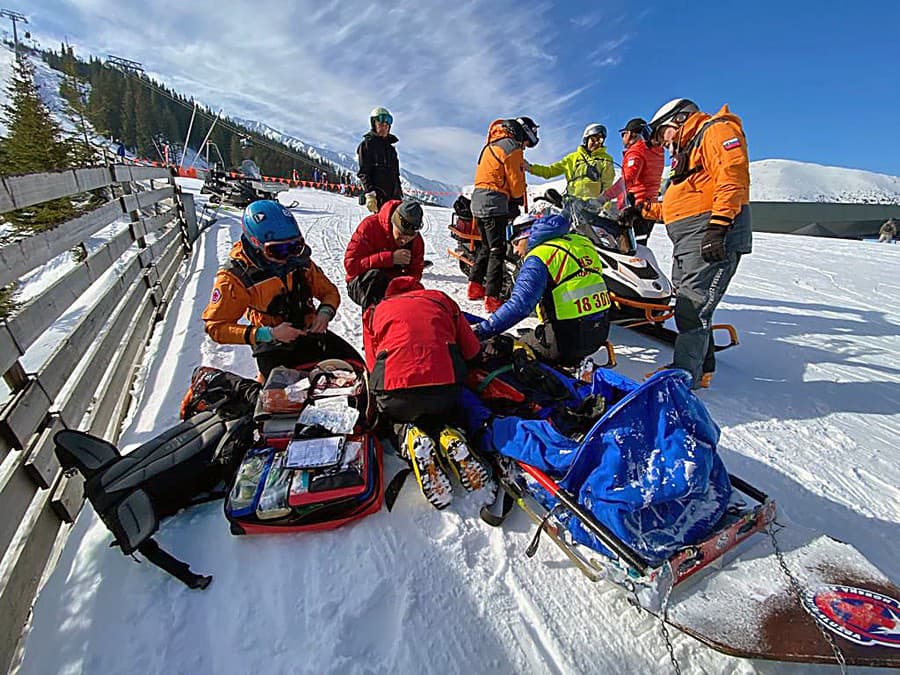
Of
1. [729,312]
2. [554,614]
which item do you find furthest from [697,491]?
[729,312]

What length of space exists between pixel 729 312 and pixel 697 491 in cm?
458

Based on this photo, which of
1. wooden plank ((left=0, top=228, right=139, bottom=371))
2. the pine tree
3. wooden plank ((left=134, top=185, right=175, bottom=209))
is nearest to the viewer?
wooden plank ((left=0, top=228, right=139, bottom=371))

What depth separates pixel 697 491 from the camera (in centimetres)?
165

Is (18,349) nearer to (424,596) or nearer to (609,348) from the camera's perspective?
(424,596)

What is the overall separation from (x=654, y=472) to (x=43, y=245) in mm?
3234

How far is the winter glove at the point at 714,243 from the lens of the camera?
295 centimetres

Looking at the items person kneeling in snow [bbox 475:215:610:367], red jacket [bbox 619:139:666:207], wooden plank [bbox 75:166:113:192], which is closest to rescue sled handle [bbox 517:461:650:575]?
person kneeling in snow [bbox 475:215:610:367]

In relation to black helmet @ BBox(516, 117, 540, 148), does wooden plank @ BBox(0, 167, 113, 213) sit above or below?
below

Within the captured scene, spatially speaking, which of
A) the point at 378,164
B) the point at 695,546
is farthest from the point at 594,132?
the point at 695,546

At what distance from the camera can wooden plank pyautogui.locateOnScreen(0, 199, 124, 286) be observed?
6.40ft

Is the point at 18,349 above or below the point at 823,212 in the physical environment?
below

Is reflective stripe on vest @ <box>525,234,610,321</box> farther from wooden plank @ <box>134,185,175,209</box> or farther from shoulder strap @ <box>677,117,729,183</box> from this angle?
wooden plank @ <box>134,185,175,209</box>

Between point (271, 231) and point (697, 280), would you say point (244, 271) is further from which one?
point (697, 280)

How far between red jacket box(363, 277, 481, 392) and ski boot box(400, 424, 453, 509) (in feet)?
0.97
